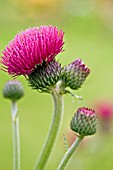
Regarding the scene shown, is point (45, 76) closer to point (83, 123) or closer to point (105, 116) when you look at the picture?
point (83, 123)

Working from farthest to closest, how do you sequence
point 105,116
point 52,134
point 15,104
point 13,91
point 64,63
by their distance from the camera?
point 64,63, point 105,116, point 13,91, point 15,104, point 52,134

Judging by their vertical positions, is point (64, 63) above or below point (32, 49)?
A: above

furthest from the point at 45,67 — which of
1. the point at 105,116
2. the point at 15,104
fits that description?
the point at 105,116

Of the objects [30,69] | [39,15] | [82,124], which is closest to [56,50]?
[30,69]

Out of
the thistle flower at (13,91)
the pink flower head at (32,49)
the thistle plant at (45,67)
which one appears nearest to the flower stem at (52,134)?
the thistle plant at (45,67)

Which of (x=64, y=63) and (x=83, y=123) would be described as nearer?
(x=83, y=123)

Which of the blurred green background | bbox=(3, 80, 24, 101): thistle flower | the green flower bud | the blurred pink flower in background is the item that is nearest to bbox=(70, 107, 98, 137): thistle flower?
the green flower bud
